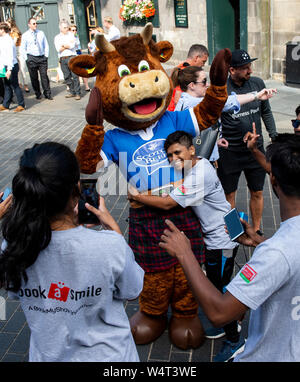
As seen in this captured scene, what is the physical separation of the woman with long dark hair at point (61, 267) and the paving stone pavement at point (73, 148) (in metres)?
1.67

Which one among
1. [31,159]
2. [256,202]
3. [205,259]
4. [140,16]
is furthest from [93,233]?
[140,16]

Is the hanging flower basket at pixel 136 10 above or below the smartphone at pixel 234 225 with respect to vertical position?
above

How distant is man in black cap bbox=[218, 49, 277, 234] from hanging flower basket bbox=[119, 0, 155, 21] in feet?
37.7

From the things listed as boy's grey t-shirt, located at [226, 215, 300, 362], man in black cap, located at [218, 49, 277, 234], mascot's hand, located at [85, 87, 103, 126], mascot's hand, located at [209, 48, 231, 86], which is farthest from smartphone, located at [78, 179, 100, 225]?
man in black cap, located at [218, 49, 277, 234]

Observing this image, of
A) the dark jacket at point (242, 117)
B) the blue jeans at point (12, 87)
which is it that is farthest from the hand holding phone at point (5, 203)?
the blue jeans at point (12, 87)

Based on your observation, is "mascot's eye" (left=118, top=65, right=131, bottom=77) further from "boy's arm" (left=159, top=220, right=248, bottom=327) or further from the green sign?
the green sign

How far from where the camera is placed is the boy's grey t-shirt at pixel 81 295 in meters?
2.05

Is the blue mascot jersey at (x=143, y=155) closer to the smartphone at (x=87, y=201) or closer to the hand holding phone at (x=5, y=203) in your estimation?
the hand holding phone at (x=5, y=203)

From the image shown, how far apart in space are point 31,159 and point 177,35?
13764 mm

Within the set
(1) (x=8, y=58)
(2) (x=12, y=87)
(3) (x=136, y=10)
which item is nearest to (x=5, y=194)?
(1) (x=8, y=58)

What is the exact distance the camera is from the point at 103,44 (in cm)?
A: 366

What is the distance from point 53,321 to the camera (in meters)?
2.13
